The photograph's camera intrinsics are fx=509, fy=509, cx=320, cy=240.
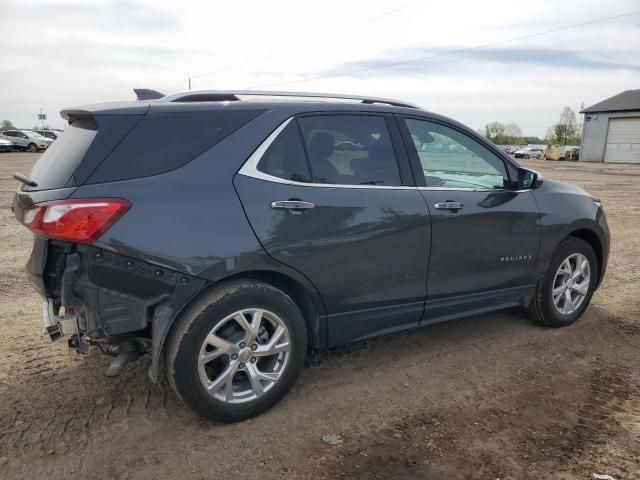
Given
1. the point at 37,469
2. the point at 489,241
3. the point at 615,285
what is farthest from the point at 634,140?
the point at 37,469

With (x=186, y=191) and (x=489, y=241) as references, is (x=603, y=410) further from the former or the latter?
(x=186, y=191)

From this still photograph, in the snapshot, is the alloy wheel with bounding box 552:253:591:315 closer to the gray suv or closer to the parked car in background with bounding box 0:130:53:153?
the gray suv

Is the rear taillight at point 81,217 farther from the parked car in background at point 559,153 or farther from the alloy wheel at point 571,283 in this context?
the parked car in background at point 559,153

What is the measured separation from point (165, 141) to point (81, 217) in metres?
0.60

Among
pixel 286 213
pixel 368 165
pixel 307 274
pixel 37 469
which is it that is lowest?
pixel 37 469

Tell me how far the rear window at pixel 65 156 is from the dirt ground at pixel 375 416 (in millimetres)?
1356

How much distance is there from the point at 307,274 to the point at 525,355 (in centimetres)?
198

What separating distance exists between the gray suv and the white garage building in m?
44.0

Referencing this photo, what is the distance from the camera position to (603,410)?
3094 mm

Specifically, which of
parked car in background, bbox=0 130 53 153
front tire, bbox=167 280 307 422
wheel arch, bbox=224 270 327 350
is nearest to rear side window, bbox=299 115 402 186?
wheel arch, bbox=224 270 327 350

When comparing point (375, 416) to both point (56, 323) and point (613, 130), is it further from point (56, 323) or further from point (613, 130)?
point (613, 130)

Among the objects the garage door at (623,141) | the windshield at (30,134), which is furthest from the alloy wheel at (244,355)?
the garage door at (623,141)

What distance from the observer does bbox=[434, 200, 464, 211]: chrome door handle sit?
136 inches

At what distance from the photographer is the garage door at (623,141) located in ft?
131
